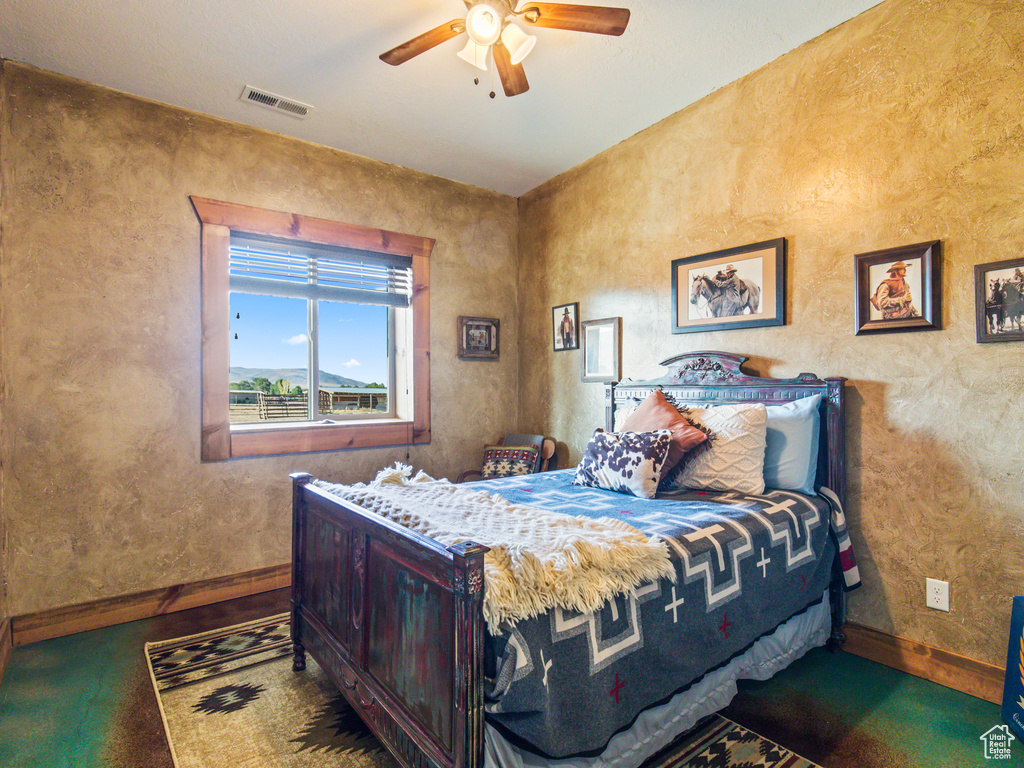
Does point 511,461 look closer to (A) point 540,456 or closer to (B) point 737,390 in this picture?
(A) point 540,456

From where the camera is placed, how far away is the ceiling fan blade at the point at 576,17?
1833 mm

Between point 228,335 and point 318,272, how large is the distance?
752mm

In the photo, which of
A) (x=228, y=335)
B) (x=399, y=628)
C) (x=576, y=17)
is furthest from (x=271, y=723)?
(x=576, y=17)

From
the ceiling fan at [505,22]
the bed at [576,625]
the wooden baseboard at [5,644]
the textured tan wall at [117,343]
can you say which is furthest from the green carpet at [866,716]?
the wooden baseboard at [5,644]

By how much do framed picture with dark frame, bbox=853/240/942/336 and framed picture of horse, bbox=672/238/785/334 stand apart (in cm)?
37

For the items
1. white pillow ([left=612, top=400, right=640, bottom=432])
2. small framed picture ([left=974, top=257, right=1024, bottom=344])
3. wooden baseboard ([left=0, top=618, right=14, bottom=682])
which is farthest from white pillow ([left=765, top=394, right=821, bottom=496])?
wooden baseboard ([left=0, top=618, right=14, bottom=682])

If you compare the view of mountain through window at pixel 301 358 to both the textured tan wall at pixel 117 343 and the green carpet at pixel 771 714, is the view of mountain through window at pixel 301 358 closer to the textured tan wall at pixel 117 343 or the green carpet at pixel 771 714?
the textured tan wall at pixel 117 343

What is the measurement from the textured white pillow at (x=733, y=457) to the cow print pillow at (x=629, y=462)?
0.19 meters

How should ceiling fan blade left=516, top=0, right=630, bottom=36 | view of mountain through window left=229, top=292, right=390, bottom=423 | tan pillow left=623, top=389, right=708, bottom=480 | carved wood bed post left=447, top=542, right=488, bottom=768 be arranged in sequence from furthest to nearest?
view of mountain through window left=229, top=292, right=390, bottom=423 → tan pillow left=623, top=389, right=708, bottom=480 → ceiling fan blade left=516, top=0, right=630, bottom=36 → carved wood bed post left=447, top=542, right=488, bottom=768

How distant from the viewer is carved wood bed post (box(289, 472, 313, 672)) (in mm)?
2232

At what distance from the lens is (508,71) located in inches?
84.4

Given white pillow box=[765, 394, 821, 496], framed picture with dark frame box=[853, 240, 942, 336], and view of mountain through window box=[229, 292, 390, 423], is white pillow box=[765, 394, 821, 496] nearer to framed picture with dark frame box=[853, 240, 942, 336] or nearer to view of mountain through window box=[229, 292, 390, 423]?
framed picture with dark frame box=[853, 240, 942, 336]

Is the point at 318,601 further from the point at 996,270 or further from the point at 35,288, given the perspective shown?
the point at 996,270

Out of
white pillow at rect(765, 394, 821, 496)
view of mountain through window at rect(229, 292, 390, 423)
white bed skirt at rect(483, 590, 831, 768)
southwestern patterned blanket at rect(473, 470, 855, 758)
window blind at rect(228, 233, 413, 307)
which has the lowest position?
white bed skirt at rect(483, 590, 831, 768)
